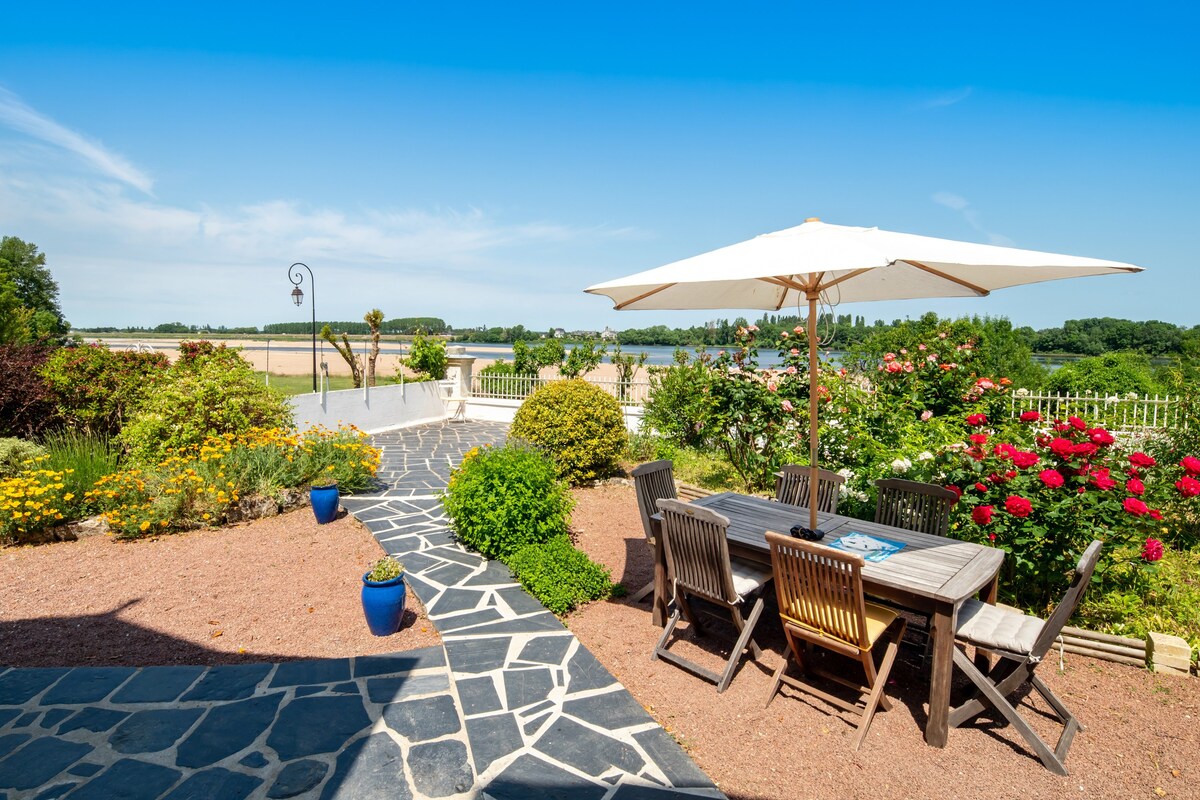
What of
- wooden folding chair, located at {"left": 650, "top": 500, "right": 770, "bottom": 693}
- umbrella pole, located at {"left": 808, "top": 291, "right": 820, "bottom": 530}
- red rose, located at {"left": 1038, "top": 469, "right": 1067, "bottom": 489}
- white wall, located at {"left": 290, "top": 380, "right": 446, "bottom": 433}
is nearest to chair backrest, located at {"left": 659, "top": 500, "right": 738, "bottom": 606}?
wooden folding chair, located at {"left": 650, "top": 500, "right": 770, "bottom": 693}

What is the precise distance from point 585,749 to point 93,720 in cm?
269

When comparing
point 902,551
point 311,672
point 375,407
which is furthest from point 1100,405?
point 375,407

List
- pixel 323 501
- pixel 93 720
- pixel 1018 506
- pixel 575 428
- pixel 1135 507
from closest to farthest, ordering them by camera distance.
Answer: pixel 93 720 < pixel 1135 507 < pixel 1018 506 < pixel 323 501 < pixel 575 428

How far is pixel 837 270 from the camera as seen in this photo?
3.41 m

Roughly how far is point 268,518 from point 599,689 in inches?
201

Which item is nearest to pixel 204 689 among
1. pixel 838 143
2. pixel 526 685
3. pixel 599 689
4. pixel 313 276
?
pixel 526 685

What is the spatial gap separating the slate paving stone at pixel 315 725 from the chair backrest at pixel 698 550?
6.60 ft

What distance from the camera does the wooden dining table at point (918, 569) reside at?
9.25 feet

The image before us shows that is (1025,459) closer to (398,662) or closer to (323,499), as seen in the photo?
(398,662)

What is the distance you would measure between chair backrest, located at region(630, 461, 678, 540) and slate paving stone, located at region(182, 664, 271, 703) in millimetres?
2765

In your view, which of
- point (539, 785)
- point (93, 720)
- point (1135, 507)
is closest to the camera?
point (539, 785)

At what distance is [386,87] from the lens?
33.0 feet

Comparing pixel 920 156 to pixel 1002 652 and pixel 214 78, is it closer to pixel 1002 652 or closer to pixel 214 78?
pixel 1002 652

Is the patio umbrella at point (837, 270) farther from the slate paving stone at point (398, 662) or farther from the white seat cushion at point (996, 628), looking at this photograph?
the slate paving stone at point (398, 662)
